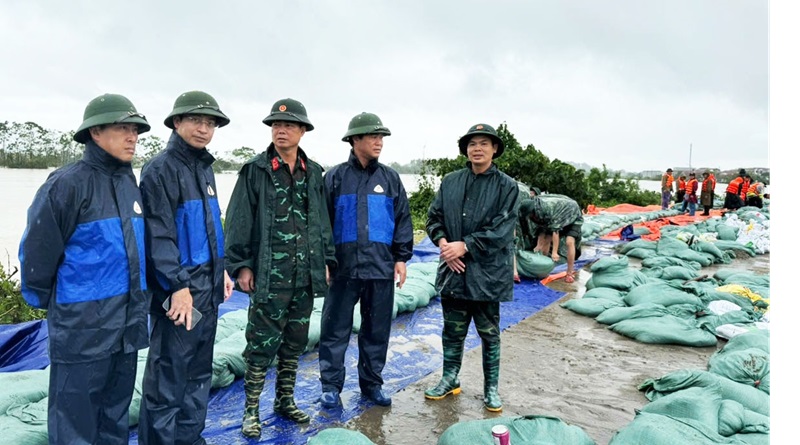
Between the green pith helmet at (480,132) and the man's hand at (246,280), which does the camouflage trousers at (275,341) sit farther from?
the green pith helmet at (480,132)

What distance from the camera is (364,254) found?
267cm

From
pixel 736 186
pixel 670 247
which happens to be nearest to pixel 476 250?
pixel 670 247

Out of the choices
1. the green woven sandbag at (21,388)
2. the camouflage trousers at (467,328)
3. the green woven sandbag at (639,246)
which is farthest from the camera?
the green woven sandbag at (639,246)

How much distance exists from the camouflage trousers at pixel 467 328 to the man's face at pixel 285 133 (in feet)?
4.02

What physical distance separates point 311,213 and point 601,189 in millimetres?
18341

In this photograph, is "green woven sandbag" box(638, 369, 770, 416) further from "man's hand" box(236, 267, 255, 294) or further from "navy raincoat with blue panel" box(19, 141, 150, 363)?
"navy raincoat with blue panel" box(19, 141, 150, 363)

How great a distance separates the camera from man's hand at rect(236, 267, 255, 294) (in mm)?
2348

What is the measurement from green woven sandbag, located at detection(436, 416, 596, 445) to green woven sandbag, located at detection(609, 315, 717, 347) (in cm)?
212

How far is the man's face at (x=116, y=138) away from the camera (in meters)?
1.81

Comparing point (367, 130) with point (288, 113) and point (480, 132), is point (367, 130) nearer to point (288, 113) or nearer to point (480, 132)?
point (288, 113)

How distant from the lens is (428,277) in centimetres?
499

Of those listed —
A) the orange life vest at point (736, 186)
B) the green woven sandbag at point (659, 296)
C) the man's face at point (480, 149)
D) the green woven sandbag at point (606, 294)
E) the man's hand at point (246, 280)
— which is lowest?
the green woven sandbag at point (606, 294)

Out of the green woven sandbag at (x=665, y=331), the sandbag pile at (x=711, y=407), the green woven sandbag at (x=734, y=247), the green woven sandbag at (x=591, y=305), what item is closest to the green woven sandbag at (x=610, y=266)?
the green woven sandbag at (x=591, y=305)

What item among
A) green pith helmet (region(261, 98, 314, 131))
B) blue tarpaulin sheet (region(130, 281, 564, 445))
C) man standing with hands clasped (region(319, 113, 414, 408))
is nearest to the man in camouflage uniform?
green pith helmet (region(261, 98, 314, 131))
